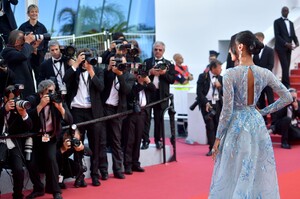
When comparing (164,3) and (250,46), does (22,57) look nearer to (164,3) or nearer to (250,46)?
(250,46)

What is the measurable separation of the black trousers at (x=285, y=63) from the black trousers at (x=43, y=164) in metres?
7.97

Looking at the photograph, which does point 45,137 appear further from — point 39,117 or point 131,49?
point 131,49

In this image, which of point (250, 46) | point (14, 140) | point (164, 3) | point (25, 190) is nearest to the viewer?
point (250, 46)

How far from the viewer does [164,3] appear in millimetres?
19578

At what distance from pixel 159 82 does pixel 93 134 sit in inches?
81.1

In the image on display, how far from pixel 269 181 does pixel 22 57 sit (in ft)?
12.4

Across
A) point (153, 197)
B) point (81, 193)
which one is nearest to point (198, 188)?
point (153, 197)

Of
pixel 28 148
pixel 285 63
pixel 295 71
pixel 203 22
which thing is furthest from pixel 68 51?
pixel 203 22

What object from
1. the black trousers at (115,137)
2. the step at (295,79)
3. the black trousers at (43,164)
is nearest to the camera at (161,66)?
the black trousers at (115,137)

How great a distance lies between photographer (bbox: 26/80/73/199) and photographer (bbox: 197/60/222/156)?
4.10 meters

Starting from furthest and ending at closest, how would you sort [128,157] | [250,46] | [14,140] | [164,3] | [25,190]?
[164,3]
[128,157]
[25,190]
[14,140]
[250,46]

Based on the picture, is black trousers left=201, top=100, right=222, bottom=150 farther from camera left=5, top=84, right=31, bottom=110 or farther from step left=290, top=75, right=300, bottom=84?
camera left=5, top=84, right=31, bottom=110

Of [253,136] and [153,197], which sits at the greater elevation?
[253,136]

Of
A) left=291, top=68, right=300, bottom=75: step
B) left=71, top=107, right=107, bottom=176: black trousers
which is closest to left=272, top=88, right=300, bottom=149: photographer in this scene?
left=291, top=68, right=300, bottom=75: step
